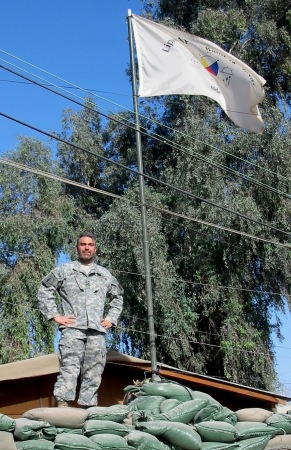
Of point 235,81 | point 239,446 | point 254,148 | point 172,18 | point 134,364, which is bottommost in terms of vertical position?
point 239,446

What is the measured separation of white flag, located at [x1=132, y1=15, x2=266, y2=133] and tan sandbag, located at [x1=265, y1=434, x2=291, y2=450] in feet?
18.9

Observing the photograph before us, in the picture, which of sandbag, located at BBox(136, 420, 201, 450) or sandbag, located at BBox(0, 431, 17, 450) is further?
sandbag, located at BBox(136, 420, 201, 450)

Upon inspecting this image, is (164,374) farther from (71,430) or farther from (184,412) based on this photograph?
(71,430)

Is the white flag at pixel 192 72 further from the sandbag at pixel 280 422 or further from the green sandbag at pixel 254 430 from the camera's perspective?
the green sandbag at pixel 254 430

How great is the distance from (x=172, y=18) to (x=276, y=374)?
1117 cm

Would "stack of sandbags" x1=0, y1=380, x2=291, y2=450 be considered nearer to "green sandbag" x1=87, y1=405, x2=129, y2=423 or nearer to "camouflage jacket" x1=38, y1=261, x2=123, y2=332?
"green sandbag" x1=87, y1=405, x2=129, y2=423

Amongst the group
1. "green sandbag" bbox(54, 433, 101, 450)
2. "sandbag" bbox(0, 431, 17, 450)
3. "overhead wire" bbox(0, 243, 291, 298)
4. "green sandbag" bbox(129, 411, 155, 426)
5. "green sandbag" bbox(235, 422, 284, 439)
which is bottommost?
"green sandbag" bbox(235, 422, 284, 439)

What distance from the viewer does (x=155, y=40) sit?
11.2 meters

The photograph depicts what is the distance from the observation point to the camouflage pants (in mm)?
6625

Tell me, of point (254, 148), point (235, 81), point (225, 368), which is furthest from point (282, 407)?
point (254, 148)

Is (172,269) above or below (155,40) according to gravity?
below

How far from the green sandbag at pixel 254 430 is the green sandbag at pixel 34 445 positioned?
173 centimetres

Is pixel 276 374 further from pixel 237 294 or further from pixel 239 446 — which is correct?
pixel 239 446

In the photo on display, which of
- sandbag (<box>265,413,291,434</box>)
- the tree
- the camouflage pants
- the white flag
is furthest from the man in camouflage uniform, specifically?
the tree
